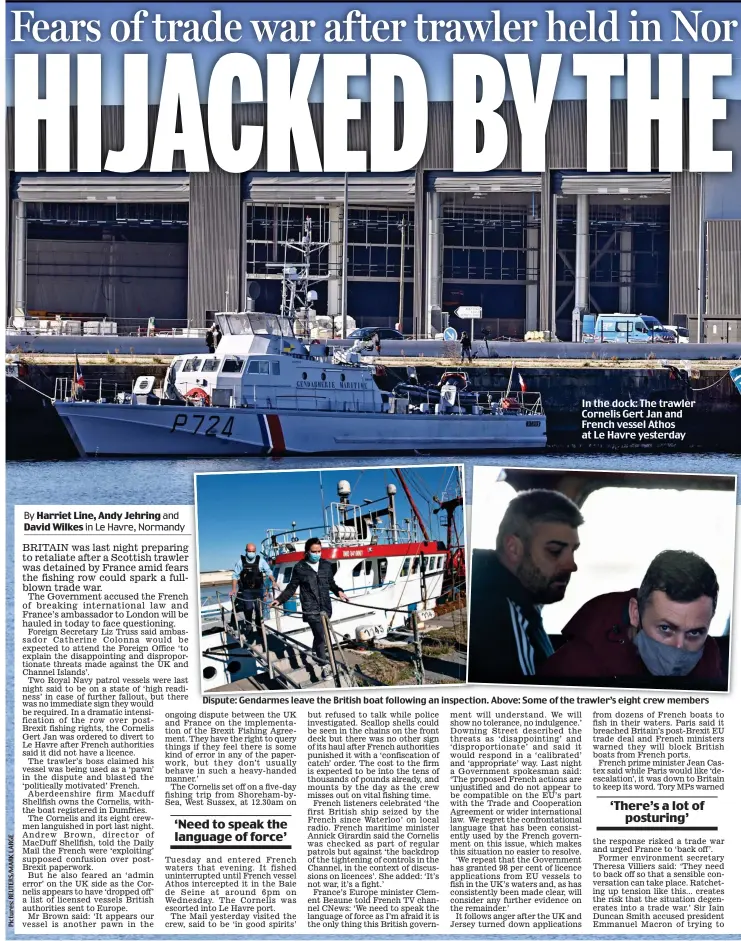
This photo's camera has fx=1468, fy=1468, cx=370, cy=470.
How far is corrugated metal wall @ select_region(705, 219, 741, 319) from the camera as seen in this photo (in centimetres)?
2802

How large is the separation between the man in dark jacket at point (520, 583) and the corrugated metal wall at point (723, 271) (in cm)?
1877

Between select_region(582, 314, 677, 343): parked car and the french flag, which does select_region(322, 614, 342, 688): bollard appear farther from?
select_region(582, 314, 677, 343): parked car

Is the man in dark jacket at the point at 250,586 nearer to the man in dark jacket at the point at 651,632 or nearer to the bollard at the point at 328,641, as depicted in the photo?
the bollard at the point at 328,641

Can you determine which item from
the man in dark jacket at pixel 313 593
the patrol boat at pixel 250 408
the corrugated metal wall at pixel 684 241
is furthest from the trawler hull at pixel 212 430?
the man in dark jacket at pixel 313 593

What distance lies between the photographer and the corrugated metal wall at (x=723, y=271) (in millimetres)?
28016

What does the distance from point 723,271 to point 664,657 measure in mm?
20303

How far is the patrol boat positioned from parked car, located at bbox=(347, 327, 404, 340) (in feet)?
12.9

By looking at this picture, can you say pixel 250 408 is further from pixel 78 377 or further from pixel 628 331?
pixel 628 331

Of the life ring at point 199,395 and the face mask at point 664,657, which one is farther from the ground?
the life ring at point 199,395

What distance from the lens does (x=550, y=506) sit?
10.3 meters

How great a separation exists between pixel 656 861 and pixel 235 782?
3.08 metres

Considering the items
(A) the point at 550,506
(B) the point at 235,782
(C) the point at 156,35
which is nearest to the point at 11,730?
(B) the point at 235,782

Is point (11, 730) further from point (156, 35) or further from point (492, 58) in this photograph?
point (492, 58)

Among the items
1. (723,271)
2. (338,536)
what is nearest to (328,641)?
(338,536)
